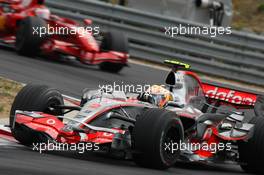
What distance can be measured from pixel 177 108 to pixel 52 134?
6.43ft

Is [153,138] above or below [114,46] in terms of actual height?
below

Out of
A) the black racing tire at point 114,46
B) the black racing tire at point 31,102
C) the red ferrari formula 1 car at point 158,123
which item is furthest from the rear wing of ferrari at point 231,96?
the black racing tire at point 114,46

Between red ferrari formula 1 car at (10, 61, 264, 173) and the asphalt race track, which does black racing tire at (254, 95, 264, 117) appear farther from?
the asphalt race track

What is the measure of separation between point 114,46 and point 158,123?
9425mm

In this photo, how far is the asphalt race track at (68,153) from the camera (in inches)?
343

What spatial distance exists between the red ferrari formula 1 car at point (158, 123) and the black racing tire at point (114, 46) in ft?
22.7

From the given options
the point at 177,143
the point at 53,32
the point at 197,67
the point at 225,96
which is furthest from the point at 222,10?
the point at 177,143

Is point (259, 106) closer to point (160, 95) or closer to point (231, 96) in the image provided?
point (231, 96)

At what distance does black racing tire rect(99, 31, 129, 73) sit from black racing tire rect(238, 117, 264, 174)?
26.2 ft

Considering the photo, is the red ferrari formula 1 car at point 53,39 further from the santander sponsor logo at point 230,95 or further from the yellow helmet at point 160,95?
the yellow helmet at point 160,95

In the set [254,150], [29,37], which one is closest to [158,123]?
[254,150]

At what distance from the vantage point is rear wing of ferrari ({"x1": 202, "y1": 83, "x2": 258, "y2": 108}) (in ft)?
38.5

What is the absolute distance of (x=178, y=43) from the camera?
2103 cm

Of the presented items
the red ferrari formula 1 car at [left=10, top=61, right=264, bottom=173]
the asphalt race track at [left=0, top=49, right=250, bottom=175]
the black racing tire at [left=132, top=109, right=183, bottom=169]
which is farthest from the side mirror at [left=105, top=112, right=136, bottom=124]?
the asphalt race track at [left=0, top=49, right=250, bottom=175]
